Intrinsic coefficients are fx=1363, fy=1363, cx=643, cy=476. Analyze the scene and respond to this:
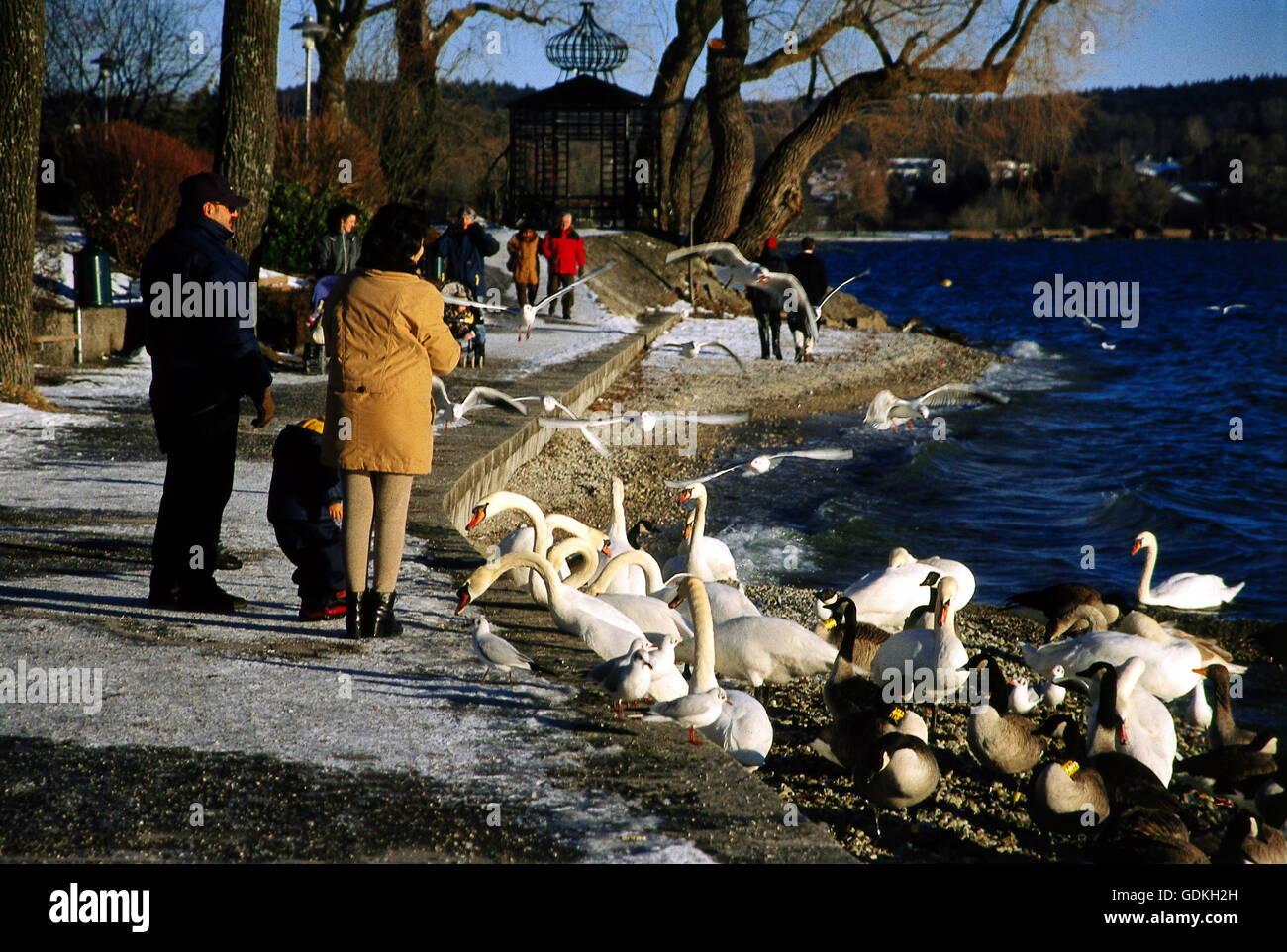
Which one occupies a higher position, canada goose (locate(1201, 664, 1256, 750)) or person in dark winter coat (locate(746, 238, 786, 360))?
person in dark winter coat (locate(746, 238, 786, 360))

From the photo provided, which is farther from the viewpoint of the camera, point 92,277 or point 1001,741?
point 92,277

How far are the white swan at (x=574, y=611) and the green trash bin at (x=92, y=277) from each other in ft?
34.3

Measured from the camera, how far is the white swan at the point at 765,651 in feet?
23.8

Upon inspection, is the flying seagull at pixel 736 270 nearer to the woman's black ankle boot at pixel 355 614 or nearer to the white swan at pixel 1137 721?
the white swan at pixel 1137 721

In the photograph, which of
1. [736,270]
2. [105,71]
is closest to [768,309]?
[736,270]

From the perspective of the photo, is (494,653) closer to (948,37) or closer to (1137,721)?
(1137,721)

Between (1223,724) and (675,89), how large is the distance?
30.7 m

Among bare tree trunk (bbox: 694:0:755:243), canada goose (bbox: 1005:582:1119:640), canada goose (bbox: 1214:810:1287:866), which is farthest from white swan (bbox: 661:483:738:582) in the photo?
bare tree trunk (bbox: 694:0:755:243)

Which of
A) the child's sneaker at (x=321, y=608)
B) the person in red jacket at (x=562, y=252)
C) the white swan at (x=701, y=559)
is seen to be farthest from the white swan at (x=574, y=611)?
the person in red jacket at (x=562, y=252)

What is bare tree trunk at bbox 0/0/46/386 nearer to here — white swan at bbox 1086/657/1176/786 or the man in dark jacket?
the man in dark jacket

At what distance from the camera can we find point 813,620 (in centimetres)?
934

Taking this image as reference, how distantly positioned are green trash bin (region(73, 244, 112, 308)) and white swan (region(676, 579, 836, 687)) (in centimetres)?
1038

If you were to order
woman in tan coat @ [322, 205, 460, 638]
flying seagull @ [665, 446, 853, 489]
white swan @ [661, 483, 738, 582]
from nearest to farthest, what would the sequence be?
1. woman in tan coat @ [322, 205, 460, 638]
2. white swan @ [661, 483, 738, 582]
3. flying seagull @ [665, 446, 853, 489]

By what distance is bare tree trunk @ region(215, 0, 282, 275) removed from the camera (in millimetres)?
14891
